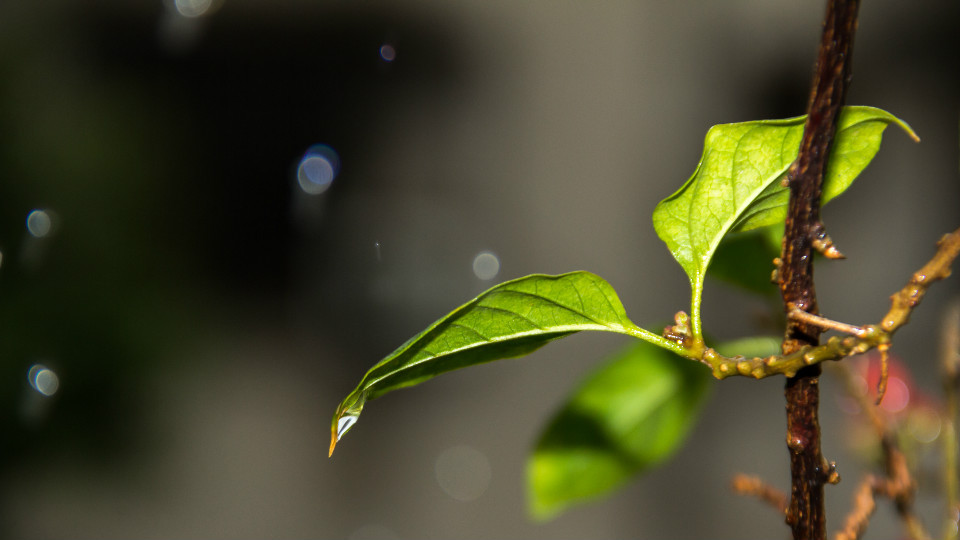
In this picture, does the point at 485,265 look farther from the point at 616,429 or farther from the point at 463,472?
the point at 616,429

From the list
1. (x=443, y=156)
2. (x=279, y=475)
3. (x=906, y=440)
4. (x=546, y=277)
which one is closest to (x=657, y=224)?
(x=546, y=277)

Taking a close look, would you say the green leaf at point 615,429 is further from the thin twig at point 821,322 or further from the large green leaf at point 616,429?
the thin twig at point 821,322

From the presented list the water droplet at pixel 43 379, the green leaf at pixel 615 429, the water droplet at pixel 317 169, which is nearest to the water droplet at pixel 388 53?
the water droplet at pixel 317 169

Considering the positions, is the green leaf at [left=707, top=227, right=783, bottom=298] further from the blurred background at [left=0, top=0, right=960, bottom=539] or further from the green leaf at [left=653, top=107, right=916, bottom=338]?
the blurred background at [left=0, top=0, right=960, bottom=539]

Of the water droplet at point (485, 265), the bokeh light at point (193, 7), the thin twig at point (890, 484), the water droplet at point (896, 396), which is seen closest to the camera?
the thin twig at point (890, 484)

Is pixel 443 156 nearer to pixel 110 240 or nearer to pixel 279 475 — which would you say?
pixel 110 240

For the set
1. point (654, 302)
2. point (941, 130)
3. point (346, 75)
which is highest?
point (346, 75)

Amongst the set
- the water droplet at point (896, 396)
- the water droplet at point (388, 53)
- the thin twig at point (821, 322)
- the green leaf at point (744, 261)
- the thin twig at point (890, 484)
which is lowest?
the water droplet at point (896, 396)

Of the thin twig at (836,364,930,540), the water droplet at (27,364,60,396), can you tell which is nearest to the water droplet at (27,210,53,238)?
the water droplet at (27,364,60,396)
